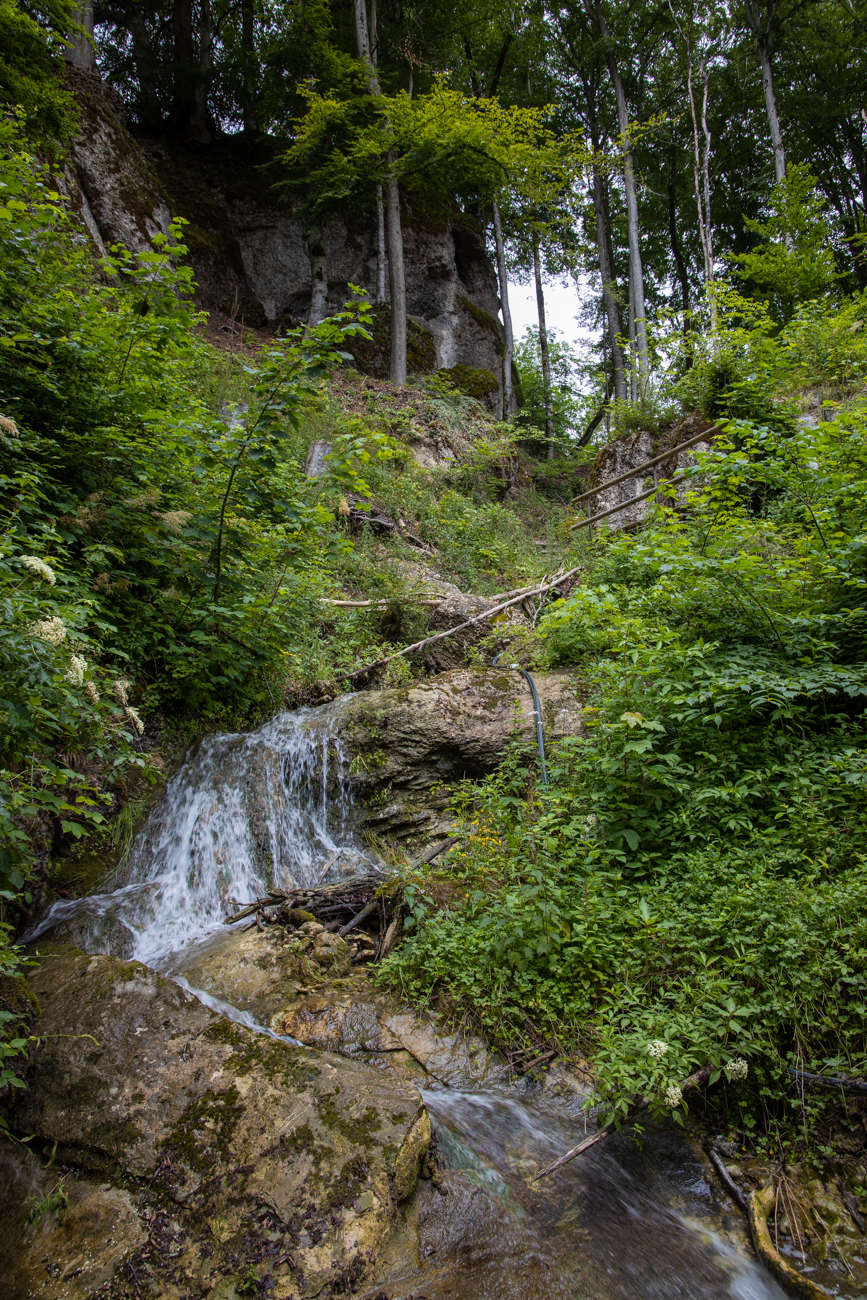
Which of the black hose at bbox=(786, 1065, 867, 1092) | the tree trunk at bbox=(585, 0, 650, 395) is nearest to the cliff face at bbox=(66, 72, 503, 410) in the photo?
the tree trunk at bbox=(585, 0, 650, 395)

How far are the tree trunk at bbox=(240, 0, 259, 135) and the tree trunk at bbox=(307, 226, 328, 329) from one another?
8482 mm

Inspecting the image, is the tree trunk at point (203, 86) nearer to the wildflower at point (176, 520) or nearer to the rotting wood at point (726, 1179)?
the wildflower at point (176, 520)

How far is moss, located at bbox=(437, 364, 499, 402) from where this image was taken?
17672 millimetres

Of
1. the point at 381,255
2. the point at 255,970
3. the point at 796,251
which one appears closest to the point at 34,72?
the point at 255,970

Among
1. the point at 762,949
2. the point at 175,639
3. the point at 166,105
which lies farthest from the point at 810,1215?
the point at 166,105

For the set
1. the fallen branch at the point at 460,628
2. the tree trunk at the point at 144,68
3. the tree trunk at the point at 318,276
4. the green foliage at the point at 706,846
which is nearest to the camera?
the green foliage at the point at 706,846

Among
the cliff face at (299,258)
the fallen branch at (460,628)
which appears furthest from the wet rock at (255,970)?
the cliff face at (299,258)

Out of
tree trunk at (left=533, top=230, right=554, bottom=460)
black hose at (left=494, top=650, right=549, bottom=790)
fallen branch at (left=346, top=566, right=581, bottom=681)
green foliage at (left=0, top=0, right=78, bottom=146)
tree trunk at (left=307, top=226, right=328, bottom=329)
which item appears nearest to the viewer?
black hose at (left=494, top=650, right=549, bottom=790)

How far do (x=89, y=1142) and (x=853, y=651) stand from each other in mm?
5186

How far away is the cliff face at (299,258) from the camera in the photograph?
17859 mm

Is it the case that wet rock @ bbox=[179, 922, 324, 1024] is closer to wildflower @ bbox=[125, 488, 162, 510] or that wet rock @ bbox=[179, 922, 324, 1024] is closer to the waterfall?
the waterfall

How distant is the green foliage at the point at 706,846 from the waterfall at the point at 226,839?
1619mm

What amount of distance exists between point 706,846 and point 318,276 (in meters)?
17.3

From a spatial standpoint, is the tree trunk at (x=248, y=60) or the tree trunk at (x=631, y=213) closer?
the tree trunk at (x=631, y=213)
